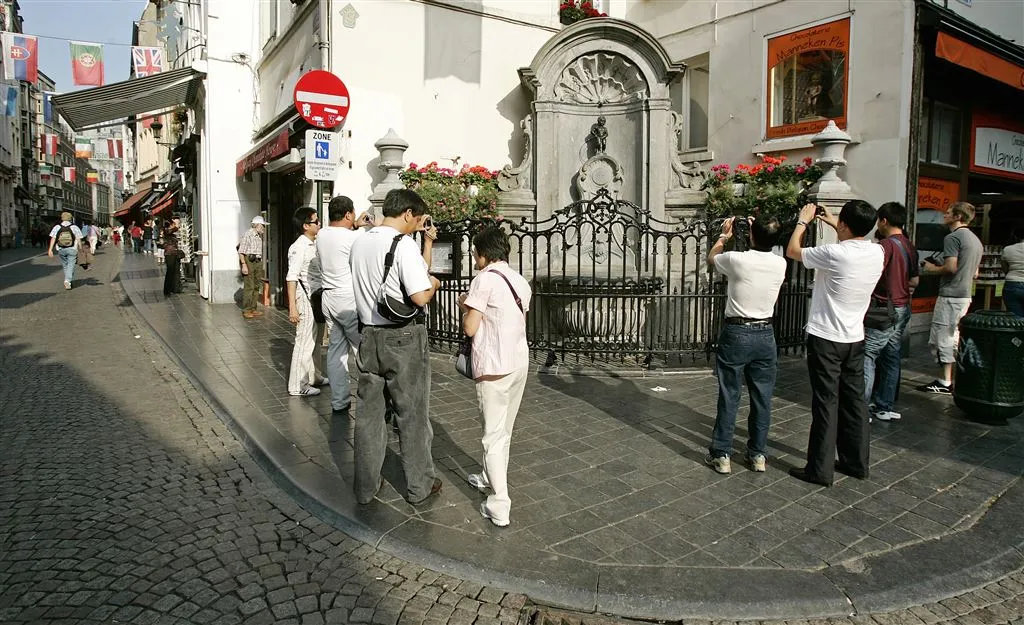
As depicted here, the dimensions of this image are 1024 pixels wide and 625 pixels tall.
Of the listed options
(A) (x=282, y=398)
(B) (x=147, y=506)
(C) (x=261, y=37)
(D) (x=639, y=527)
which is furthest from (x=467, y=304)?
(C) (x=261, y=37)

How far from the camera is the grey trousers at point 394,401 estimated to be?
382cm

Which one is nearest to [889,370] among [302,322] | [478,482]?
[478,482]

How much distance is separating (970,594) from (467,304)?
293 centimetres

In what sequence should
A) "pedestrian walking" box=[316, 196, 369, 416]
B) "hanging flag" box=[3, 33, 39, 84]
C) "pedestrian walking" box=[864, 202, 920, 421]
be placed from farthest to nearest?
"hanging flag" box=[3, 33, 39, 84]
"pedestrian walking" box=[316, 196, 369, 416]
"pedestrian walking" box=[864, 202, 920, 421]

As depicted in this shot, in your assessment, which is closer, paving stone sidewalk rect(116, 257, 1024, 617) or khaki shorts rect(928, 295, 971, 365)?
paving stone sidewalk rect(116, 257, 1024, 617)

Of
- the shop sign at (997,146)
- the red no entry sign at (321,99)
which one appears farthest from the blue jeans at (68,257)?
the shop sign at (997,146)

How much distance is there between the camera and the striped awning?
1249 cm

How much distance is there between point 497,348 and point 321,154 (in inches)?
210

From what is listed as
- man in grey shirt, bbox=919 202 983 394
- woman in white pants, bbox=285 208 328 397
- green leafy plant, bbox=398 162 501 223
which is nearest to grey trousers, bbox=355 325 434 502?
woman in white pants, bbox=285 208 328 397

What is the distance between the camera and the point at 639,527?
12.0ft

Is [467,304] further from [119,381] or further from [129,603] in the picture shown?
[119,381]

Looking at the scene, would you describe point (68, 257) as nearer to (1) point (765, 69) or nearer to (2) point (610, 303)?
(2) point (610, 303)

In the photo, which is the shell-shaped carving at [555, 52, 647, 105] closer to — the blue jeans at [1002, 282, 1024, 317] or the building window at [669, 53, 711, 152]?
the building window at [669, 53, 711, 152]

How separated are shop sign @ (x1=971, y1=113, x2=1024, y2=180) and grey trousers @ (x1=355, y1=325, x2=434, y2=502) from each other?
11.9 meters
